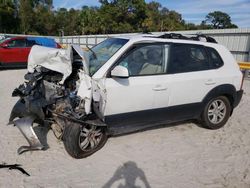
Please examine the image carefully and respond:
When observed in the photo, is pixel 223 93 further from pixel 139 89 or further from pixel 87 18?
pixel 87 18

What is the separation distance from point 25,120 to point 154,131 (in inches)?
97.1

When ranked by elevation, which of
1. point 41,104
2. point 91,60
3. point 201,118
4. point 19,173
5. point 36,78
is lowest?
point 19,173

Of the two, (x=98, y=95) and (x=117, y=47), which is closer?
(x=98, y=95)

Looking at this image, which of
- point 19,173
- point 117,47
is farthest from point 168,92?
point 19,173

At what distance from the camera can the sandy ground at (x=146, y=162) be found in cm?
362

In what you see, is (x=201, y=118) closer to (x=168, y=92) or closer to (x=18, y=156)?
(x=168, y=92)

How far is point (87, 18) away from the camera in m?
61.2

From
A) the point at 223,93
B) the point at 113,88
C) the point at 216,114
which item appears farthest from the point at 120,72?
the point at 216,114

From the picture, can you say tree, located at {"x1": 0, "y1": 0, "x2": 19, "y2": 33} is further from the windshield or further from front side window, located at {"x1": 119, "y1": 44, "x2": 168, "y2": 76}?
front side window, located at {"x1": 119, "y1": 44, "x2": 168, "y2": 76}

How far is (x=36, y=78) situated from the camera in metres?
4.38

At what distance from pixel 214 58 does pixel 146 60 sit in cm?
158

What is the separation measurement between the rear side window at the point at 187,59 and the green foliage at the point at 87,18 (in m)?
45.7

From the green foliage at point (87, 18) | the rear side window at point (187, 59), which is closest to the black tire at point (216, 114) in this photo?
the rear side window at point (187, 59)

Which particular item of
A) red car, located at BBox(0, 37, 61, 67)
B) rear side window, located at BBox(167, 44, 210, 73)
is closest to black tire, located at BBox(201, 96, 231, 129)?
rear side window, located at BBox(167, 44, 210, 73)
